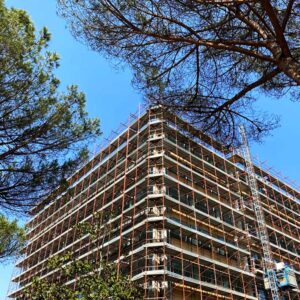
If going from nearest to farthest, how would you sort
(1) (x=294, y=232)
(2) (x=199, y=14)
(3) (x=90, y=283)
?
1. (2) (x=199, y=14)
2. (3) (x=90, y=283)
3. (1) (x=294, y=232)

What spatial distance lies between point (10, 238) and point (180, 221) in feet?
40.7

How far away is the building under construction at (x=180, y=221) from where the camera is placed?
19375 millimetres

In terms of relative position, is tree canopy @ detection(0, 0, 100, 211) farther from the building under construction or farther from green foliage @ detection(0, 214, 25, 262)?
the building under construction

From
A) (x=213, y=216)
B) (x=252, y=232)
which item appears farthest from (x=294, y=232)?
(x=213, y=216)

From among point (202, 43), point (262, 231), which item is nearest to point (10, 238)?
point (202, 43)

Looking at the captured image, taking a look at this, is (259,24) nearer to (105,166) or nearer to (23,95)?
(23,95)

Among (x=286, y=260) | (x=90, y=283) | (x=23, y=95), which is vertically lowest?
(x=90, y=283)

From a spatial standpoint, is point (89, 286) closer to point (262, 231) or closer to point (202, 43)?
point (202, 43)

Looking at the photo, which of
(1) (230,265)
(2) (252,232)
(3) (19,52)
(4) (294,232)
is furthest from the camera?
(4) (294,232)

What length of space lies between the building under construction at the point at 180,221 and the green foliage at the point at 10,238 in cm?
637

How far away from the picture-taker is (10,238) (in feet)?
34.7

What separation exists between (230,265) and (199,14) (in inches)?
751

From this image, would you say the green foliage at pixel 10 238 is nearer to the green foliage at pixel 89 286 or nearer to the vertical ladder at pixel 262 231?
the green foliage at pixel 89 286

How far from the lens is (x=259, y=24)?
20.5 ft
